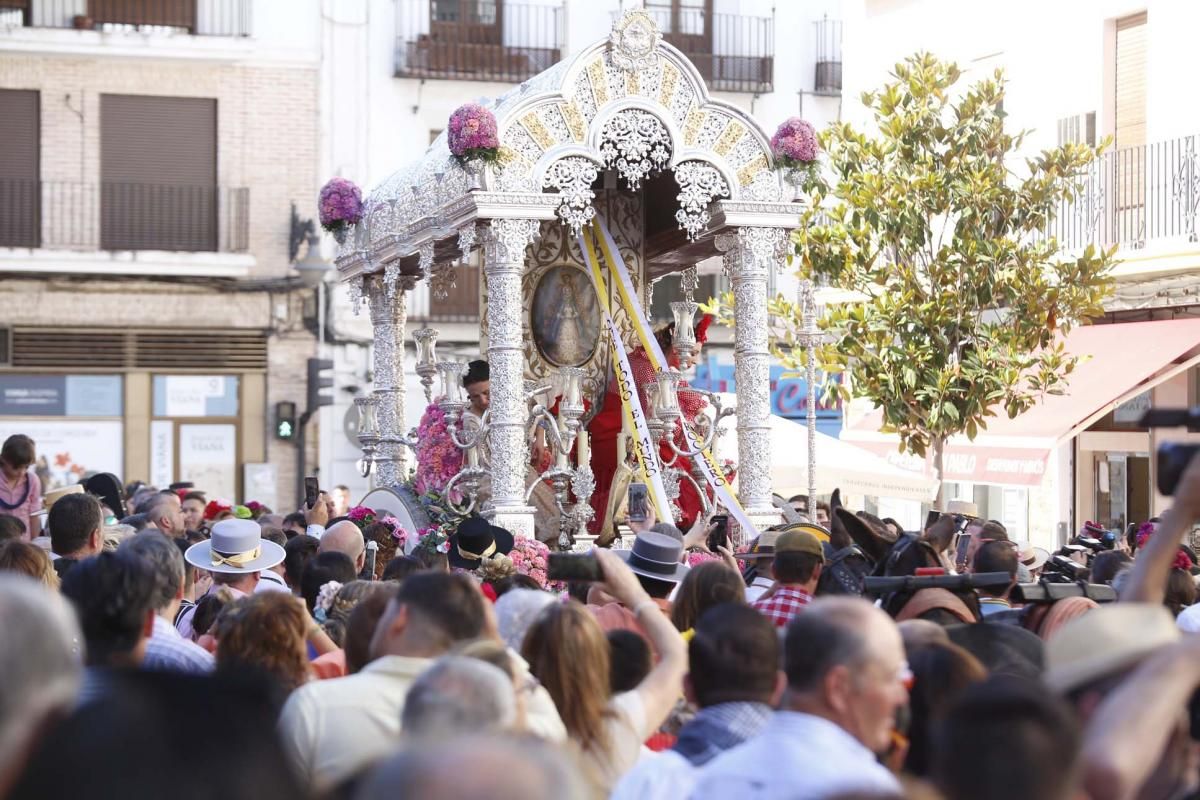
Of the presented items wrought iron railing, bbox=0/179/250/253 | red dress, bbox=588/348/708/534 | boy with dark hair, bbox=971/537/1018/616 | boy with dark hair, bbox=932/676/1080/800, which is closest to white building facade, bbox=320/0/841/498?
wrought iron railing, bbox=0/179/250/253

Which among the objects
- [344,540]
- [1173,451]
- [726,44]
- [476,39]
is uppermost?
[726,44]

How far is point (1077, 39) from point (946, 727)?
1604cm

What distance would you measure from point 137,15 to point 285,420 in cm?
568

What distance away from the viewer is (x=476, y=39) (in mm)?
24469

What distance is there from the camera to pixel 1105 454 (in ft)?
57.0

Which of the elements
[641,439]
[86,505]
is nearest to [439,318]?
[641,439]

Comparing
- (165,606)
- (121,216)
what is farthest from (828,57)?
(165,606)

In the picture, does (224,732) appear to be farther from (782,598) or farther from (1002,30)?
(1002,30)

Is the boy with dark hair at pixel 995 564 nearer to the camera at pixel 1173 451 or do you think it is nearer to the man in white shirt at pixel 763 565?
the man in white shirt at pixel 763 565

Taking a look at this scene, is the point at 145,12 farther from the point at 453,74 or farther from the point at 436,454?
the point at 436,454

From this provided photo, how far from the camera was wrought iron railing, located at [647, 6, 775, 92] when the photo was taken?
25.0 meters

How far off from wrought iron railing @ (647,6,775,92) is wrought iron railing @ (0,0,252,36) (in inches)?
233

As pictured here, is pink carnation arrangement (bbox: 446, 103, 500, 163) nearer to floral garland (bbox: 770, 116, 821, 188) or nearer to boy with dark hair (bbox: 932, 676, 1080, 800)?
floral garland (bbox: 770, 116, 821, 188)

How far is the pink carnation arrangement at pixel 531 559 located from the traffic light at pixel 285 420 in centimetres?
1338
